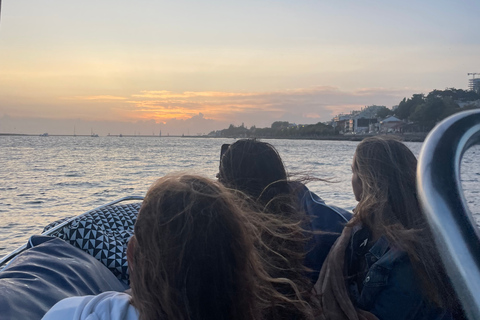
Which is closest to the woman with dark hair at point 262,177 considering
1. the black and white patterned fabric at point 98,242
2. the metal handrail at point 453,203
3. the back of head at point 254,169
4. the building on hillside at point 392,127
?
the back of head at point 254,169

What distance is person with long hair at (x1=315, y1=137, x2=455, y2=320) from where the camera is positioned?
177 cm

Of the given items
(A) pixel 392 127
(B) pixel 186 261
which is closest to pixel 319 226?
(B) pixel 186 261

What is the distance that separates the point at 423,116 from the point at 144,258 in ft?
47.1

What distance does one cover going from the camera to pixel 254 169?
2148 millimetres

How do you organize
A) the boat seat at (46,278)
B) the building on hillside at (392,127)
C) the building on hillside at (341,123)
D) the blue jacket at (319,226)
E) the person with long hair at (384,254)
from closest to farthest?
the person with long hair at (384,254) < the boat seat at (46,278) < the blue jacket at (319,226) < the building on hillside at (392,127) < the building on hillside at (341,123)

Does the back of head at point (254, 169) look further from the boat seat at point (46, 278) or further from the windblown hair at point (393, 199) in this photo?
the boat seat at point (46, 278)

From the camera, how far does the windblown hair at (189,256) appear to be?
1.09 meters

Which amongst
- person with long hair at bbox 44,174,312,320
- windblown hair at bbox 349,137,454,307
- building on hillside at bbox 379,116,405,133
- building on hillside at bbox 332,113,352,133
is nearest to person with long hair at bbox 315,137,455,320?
windblown hair at bbox 349,137,454,307

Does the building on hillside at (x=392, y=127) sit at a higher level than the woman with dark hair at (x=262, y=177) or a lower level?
higher

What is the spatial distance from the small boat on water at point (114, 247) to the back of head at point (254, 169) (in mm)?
928

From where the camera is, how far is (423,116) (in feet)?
46.6

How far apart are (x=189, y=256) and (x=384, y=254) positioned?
103 centimetres

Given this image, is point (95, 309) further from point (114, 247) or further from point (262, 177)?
point (114, 247)

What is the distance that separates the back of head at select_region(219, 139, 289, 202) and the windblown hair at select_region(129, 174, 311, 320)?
97cm
